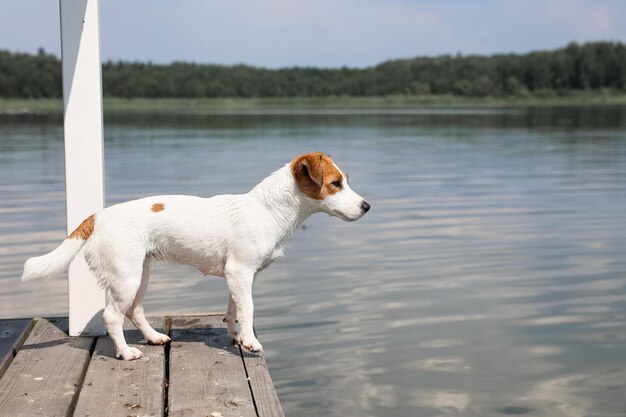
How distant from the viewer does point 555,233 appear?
1260cm

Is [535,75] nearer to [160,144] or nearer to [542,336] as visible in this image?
[160,144]

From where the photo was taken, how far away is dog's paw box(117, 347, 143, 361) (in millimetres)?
5176

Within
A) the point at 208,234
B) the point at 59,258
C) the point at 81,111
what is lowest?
the point at 59,258

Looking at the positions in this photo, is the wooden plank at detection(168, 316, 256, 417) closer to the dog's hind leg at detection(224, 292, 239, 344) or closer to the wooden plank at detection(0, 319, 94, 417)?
the dog's hind leg at detection(224, 292, 239, 344)

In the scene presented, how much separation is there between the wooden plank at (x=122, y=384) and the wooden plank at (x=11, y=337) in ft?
1.57

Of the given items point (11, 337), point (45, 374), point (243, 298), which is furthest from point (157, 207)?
point (11, 337)

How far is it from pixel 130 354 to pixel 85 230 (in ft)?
2.48

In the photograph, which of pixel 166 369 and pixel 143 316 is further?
pixel 143 316

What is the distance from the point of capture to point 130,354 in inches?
204

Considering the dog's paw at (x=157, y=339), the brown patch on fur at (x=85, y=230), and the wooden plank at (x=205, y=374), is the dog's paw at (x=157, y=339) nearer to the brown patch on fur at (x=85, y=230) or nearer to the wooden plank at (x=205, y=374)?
the wooden plank at (x=205, y=374)

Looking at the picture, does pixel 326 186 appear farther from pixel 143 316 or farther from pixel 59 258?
pixel 59 258

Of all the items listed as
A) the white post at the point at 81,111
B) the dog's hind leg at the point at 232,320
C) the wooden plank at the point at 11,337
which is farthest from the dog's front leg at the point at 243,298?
the wooden plank at the point at 11,337

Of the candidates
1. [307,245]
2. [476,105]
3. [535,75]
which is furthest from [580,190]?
[476,105]

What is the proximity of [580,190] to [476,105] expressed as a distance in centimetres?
8274
